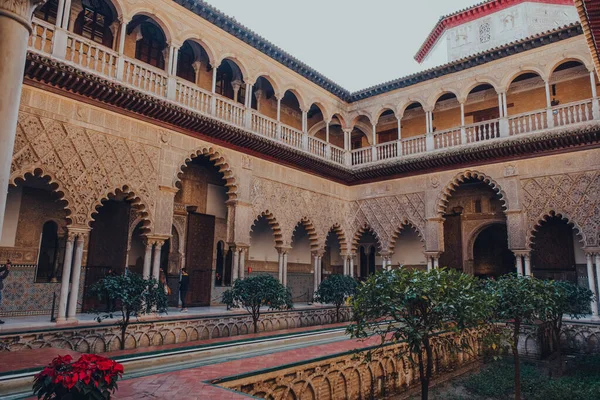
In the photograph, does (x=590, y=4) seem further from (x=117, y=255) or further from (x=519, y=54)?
(x=117, y=255)

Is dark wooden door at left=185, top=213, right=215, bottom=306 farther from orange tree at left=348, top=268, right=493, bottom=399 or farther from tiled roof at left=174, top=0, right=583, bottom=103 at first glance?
orange tree at left=348, top=268, right=493, bottom=399

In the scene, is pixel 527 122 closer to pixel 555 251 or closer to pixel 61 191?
pixel 555 251

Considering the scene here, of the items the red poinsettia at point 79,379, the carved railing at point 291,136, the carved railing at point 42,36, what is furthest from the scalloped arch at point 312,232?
the red poinsettia at point 79,379

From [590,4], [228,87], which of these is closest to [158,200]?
[228,87]

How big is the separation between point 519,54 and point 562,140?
3.04m

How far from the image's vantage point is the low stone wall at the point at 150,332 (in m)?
7.18

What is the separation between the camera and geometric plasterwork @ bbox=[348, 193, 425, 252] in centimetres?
1395

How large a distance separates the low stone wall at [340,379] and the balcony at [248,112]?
6.90m

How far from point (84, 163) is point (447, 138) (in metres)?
10.4

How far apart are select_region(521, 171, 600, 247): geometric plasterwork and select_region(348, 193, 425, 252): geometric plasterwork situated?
315 cm

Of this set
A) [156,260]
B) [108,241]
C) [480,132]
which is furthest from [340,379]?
[480,132]

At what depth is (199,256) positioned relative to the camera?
42.1ft

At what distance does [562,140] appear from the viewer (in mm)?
11219

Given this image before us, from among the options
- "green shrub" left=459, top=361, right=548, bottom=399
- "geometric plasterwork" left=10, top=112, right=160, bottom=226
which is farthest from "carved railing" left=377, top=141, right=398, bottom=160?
"geometric plasterwork" left=10, top=112, right=160, bottom=226
